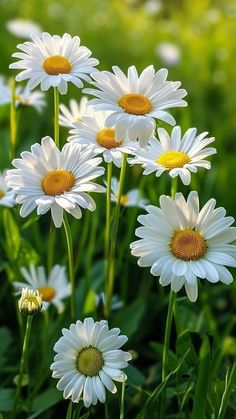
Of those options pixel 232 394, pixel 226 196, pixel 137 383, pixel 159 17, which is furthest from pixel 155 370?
pixel 159 17

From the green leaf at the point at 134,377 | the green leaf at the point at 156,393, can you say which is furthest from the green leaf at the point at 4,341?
the green leaf at the point at 156,393

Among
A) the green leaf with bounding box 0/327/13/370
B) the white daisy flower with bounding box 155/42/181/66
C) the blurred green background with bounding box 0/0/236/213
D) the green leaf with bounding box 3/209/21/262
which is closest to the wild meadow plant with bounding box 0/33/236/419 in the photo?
the green leaf with bounding box 0/327/13/370

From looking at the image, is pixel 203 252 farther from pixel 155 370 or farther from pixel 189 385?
pixel 155 370

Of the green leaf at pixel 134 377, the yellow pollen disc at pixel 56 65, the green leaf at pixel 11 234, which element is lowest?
the green leaf at pixel 134 377

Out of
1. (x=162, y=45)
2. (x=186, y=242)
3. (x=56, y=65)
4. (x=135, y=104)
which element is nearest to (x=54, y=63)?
(x=56, y=65)

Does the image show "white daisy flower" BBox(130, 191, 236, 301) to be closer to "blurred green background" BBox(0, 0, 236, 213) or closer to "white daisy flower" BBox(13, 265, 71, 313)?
"white daisy flower" BBox(13, 265, 71, 313)

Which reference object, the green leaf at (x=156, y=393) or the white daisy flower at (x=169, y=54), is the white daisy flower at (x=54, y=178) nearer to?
the green leaf at (x=156, y=393)

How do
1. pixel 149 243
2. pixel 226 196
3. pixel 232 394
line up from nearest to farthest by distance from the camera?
pixel 149 243 → pixel 232 394 → pixel 226 196
